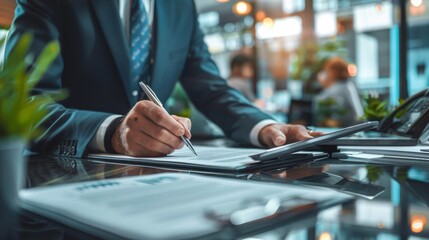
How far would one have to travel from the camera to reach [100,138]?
33.9 inches

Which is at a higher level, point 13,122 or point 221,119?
point 13,122

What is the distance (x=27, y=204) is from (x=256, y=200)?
0.23 meters

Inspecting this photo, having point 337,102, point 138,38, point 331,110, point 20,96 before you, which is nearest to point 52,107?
point 138,38

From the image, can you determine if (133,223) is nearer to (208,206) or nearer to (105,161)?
(208,206)

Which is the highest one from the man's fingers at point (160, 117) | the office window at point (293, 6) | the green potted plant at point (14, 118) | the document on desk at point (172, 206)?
the office window at point (293, 6)

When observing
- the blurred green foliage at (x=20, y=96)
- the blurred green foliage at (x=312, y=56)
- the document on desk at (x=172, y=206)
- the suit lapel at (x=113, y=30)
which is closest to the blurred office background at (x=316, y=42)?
the blurred green foliage at (x=312, y=56)

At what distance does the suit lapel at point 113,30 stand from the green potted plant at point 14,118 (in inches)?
36.3

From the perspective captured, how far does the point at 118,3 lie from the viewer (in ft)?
4.05

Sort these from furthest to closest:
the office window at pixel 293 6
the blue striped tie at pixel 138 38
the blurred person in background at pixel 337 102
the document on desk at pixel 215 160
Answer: the office window at pixel 293 6, the blurred person in background at pixel 337 102, the blue striped tie at pixel 138 38, the document on desk at pixel 215 160

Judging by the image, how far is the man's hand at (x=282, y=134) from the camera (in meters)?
0.89

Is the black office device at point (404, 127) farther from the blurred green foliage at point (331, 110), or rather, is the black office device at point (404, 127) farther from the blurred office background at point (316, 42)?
the blurred office background at point (316, 42)

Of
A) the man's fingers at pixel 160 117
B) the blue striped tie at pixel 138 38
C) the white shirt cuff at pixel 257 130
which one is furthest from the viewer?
the blue striped tie at pixel 138 38

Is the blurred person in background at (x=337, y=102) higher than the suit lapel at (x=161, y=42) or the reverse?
the reverse

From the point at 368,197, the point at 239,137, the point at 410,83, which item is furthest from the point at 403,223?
the point at 410,83
